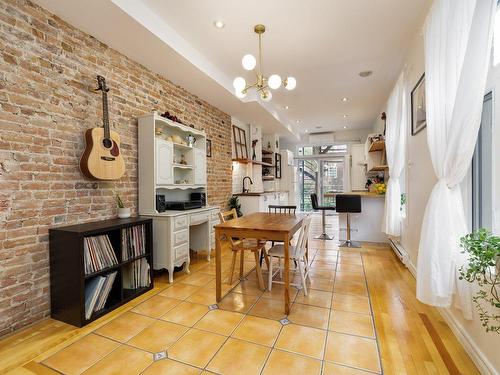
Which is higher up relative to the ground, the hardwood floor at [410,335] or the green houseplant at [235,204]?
the green houseplant at [235,204]

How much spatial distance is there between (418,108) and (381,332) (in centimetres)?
244

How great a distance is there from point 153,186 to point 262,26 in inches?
89.7

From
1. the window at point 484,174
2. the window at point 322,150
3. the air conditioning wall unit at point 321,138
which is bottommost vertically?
the window at point 484,174

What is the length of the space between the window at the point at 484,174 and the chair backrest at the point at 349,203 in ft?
8.35

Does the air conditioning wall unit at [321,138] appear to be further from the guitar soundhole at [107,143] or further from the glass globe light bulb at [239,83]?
the guitar soundhole at [107,143]

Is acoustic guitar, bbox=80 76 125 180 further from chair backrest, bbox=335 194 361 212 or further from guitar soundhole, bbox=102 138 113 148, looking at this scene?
chair backrest, bbox=335 194 361 212

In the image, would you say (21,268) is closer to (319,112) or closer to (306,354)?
(306,354)

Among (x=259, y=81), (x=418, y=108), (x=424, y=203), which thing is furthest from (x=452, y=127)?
(x=259, y=81)

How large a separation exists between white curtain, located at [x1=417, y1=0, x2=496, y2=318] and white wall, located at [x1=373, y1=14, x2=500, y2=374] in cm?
12

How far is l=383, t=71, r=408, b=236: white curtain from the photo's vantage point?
11.9 ft

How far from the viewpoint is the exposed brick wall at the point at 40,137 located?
1.94 metres

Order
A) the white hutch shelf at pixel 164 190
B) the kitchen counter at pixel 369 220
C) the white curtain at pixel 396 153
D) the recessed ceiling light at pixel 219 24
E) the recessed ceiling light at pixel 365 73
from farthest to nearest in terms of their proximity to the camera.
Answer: the kitchen counter at pixel 369 220 < the recessed ceiling light at pixel 365 73 < the white curtain at pixel 396 153 < the white hutch shelf at pixel 164 190 < the recessed ceiling light at pixel 219 24

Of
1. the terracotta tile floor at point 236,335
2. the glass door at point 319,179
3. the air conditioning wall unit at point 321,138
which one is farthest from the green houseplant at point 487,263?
the air conditioning wall unit at point 321,138

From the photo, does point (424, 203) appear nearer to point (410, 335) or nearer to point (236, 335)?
point (410, 335)
